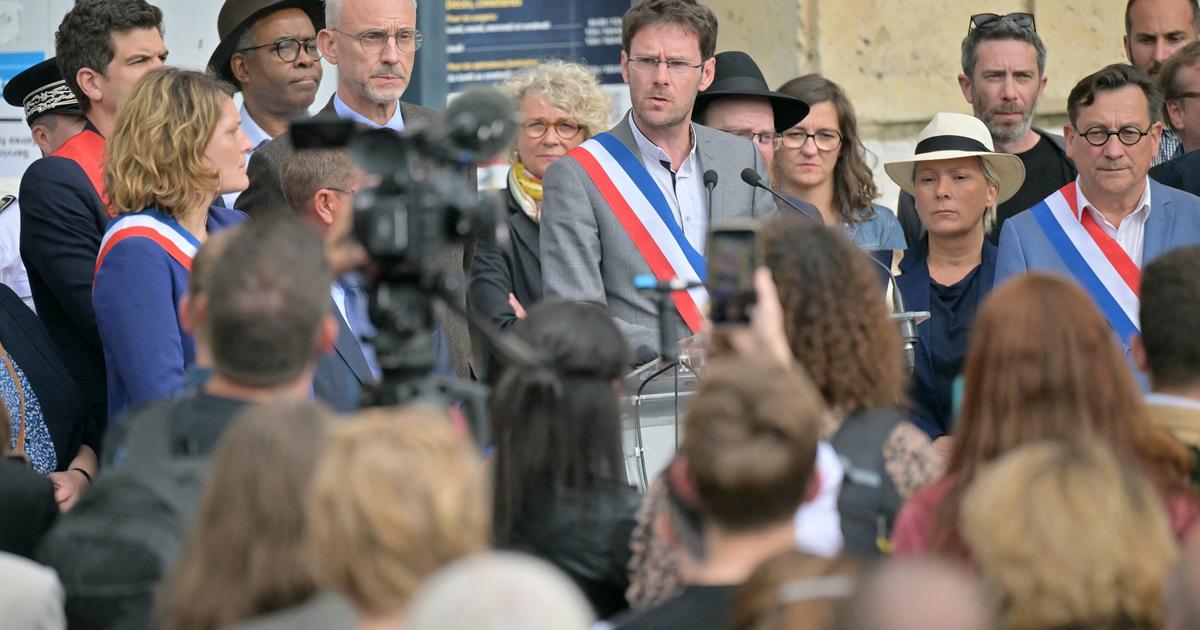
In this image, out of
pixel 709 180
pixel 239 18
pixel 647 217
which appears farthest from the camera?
pixel 239 18

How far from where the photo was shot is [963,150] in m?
6.20

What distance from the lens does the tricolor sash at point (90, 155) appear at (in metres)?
5.16

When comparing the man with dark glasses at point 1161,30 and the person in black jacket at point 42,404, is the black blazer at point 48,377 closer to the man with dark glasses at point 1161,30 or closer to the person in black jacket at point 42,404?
the person in black jacket at point 42,404

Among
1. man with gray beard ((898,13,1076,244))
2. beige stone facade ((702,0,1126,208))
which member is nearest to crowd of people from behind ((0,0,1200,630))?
man with gray beard ((898,13,1076,244))

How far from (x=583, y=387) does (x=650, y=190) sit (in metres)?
2.49

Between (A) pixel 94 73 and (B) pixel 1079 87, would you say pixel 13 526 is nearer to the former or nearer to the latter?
(A) pixel 94 73

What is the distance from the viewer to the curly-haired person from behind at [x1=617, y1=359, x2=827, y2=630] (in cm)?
276

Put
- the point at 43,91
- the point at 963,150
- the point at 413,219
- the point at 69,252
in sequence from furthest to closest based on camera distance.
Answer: the point at 43,91 < the point at 963,150 < the point at 69,252 < the point at 413,219

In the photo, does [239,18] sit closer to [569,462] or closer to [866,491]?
[569,462]

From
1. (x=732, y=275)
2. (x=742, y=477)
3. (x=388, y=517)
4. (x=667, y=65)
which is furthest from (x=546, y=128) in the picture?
(x=388, y=517)

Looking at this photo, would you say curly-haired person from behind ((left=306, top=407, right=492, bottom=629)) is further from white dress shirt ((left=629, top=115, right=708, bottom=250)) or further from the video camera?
white dress shirt ((left=629, top=115, right=708, bottom=250))

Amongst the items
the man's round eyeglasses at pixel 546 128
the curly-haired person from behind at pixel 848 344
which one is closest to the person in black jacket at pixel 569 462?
the curly-haired person from behind at pixel 848 344

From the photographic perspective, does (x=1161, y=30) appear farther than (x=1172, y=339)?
Yes

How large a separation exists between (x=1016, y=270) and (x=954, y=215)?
0.32m
